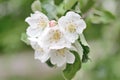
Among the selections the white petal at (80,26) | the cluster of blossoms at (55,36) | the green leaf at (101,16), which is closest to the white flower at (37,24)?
the cluster of blossoms at (55,36)

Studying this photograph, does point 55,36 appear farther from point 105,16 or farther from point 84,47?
point 105,16

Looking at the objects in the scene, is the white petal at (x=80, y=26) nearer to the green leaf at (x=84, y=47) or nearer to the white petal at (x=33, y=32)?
the green leaf at (x=84, y=47)

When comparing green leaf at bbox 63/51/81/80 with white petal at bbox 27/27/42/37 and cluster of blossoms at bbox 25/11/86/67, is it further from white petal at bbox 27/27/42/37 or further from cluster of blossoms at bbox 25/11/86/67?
white petal at bbox 27/27/42/37

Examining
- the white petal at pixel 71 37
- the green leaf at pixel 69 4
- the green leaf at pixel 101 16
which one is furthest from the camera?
the green leaf at pixel 101 16

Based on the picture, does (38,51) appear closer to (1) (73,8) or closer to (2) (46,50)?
(2) (46,50)

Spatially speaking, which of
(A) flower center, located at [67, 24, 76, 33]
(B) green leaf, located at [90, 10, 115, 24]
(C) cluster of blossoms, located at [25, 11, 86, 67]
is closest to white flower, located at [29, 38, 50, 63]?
(C) cluster of blossoms, located at [25, 11, 86, 67]

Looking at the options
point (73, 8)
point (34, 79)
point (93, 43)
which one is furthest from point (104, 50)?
point (34, 79)

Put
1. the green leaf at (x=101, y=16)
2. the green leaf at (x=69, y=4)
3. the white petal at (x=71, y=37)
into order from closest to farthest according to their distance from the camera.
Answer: the white petal at (x=71, y=37) < the green leaf at (x=69, y=4) < the green leaf at (x=101, y=16)

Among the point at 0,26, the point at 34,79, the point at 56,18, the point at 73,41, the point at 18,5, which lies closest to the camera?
the point at 73,41

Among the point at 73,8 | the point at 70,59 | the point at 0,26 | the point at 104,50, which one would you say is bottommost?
the point at 104,50
